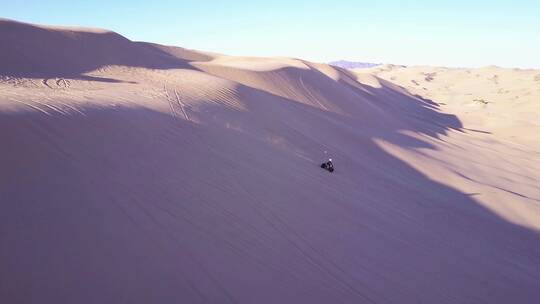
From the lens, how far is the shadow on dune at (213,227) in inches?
156

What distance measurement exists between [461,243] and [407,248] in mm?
1306

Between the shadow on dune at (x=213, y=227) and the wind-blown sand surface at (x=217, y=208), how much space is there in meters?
0.02

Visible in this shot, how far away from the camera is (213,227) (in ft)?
16.7

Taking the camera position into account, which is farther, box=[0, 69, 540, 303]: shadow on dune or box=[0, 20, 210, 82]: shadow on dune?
box=[0, 20, 210, 82]: shadow on dune

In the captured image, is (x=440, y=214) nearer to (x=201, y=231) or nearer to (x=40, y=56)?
(x=201, y=231)

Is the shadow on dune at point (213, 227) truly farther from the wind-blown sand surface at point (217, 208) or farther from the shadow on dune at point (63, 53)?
the shadow on dune at point (63, 53)

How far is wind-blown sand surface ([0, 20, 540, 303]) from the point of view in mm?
4062

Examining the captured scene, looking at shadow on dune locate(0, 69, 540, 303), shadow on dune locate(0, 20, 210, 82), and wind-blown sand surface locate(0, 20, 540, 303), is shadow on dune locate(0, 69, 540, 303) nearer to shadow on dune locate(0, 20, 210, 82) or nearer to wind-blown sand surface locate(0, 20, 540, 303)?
wind-blown sand surface locate(0, 20, 540, 303)

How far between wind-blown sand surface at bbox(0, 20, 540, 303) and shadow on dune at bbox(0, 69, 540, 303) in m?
0.02

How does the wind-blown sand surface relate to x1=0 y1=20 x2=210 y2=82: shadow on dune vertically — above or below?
below

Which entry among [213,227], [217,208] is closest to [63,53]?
[217,208]

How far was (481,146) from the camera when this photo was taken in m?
18.5

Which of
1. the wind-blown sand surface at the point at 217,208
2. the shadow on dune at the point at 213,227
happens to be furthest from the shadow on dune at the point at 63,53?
the shadow on dune at the point at 213,227

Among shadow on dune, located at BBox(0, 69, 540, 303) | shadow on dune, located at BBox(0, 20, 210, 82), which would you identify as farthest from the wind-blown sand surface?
shadow on dune, located at BBox(0, 20, 210, 82)
